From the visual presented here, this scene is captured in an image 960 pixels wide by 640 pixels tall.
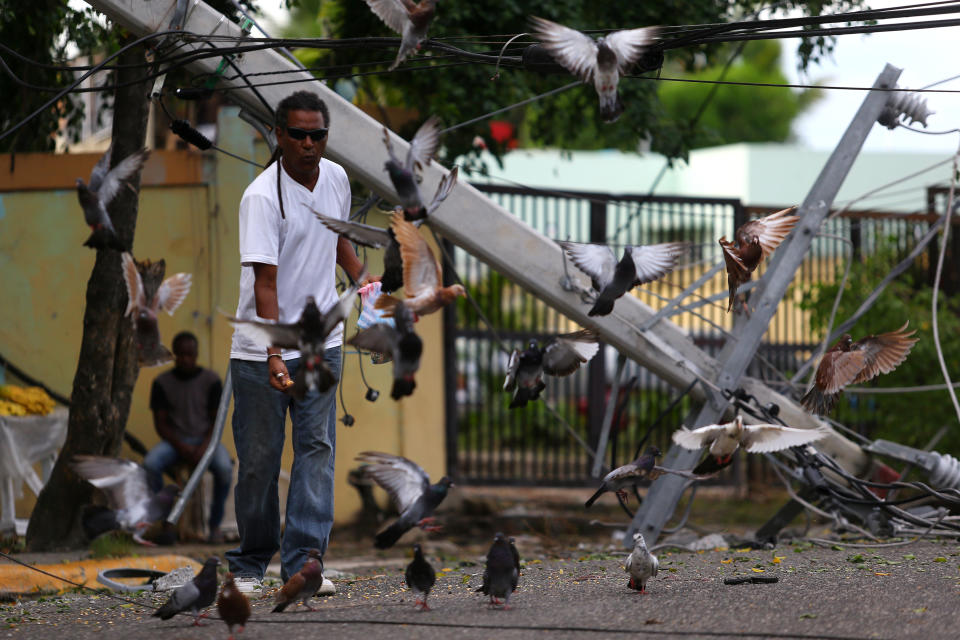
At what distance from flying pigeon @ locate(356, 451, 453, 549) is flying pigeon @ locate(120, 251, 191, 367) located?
85 centimetres

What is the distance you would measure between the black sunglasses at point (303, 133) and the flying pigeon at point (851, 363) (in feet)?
8.42

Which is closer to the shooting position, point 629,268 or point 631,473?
point 629,268

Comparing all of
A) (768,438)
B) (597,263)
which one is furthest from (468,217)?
(768,438)

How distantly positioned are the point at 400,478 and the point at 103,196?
1.56m

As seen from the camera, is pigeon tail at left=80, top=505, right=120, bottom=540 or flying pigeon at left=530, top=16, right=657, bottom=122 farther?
pigeon tail at left=80, top=505, right=120, bottom=540

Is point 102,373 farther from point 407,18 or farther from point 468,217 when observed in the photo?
point 407,18

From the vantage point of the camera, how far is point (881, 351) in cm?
536

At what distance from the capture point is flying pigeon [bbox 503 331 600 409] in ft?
14.7

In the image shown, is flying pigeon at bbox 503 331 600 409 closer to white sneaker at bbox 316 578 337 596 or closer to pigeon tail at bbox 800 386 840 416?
white sneaker at bbox 316 578 337 596

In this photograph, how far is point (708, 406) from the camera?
5977mm

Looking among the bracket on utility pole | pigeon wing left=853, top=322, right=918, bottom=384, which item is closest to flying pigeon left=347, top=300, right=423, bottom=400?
pigeon wing left=853, top=322, right=918, bottom=384

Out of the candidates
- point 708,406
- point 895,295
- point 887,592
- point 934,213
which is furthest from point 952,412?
point 887,592

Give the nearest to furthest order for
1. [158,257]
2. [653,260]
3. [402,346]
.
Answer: [402,346], [653,260], [158,257]

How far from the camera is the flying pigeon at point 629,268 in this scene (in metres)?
4.72
